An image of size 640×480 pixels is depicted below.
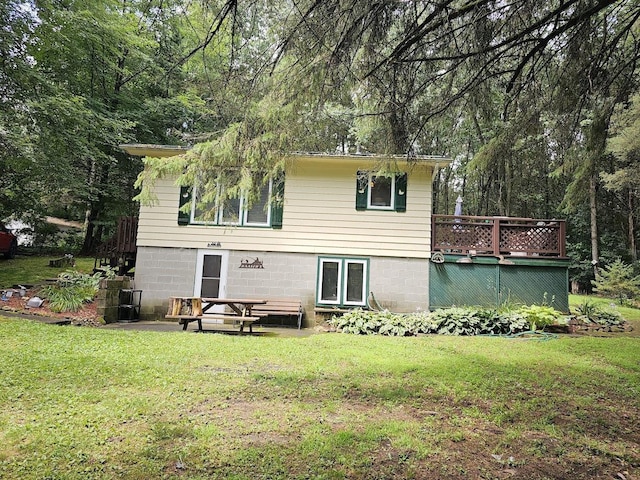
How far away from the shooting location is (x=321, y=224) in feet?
33.7

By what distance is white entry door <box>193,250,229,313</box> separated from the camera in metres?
10.1

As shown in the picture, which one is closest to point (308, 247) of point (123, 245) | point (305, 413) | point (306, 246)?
point (306, 246)

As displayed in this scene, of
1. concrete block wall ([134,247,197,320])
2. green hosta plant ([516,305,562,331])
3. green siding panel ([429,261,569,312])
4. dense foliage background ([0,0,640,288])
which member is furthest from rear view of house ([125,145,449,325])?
A: dense foliage background ([0,0,640,288])

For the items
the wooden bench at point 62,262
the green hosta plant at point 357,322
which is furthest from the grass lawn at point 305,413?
the wooden bench at point 62,262

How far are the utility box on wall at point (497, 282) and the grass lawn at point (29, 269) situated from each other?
11676 mm

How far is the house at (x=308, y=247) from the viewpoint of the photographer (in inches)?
396

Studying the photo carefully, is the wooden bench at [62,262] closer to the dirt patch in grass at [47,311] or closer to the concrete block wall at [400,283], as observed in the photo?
the dirt patch in grass at [47,311]

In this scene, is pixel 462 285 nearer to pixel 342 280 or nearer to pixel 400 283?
pixel 400 283

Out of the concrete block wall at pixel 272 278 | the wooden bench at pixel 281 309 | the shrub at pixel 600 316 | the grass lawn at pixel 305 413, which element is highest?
the concrete block wall at pixel 272 278

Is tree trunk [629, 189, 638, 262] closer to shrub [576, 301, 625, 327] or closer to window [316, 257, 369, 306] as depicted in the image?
shrub [576, 301, 625, 327]

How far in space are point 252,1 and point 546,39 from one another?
3.14 m

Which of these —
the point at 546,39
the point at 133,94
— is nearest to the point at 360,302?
the point at 546,39

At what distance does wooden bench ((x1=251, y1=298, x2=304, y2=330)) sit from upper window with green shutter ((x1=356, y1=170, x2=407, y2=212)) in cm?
301

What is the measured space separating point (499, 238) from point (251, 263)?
21.1ft
